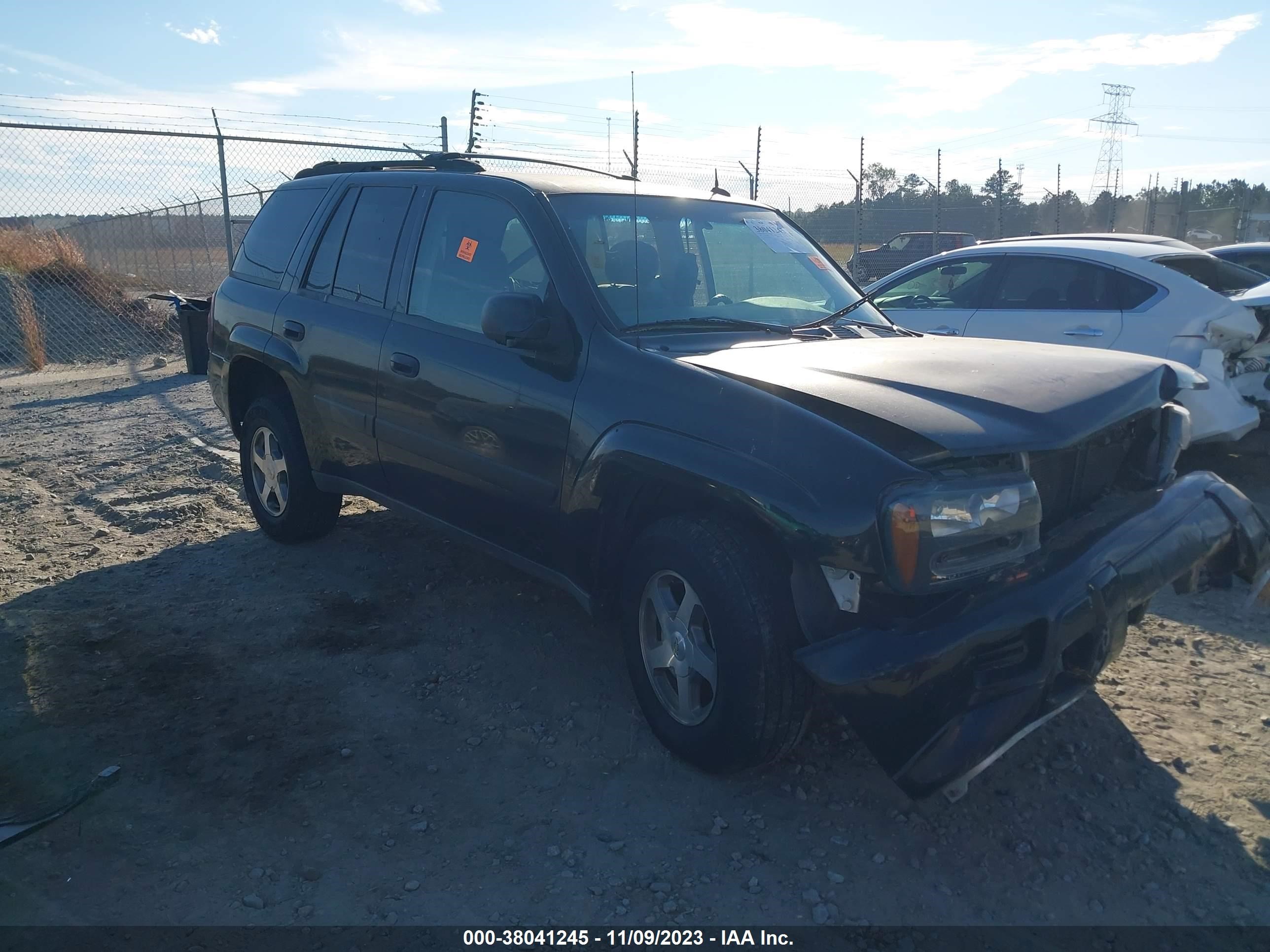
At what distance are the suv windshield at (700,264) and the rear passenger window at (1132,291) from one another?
9.41 ft

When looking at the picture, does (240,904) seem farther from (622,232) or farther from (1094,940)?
(622,232)

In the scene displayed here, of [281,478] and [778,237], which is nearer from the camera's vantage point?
[778,237]

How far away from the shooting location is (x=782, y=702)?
9.73 feet

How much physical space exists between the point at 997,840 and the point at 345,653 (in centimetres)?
268

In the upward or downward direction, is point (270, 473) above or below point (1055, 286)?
below

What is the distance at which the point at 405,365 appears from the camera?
166 inches

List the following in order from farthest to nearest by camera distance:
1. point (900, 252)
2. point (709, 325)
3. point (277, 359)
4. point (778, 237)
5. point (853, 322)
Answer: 1. point (900, 252)
2. point (277, 359)
3. point (778, 237)
4. point (853, 322)
5. point (709, 325)

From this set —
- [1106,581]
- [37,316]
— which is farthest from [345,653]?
[37,316]

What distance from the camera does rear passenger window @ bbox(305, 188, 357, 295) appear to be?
486 centimetres

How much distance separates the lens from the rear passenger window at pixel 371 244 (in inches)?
178

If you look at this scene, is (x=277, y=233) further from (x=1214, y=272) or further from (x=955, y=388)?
(x=1214, y=272)

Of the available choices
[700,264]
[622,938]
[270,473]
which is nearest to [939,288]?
[700,264]

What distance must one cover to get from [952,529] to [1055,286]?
16.1ft

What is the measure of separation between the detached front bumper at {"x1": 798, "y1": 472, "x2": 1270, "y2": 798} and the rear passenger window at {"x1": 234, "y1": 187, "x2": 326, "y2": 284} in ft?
12.3
